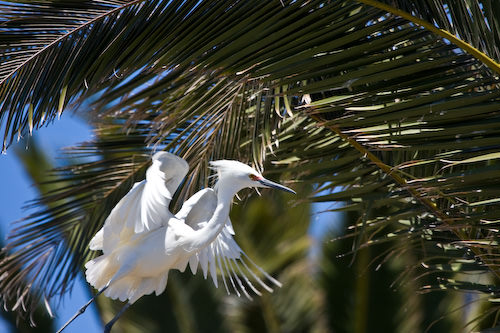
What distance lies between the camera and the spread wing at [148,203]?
2.88 metres

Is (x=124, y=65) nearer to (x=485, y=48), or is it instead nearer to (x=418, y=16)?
(x=418, y=16)

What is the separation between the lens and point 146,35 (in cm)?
315

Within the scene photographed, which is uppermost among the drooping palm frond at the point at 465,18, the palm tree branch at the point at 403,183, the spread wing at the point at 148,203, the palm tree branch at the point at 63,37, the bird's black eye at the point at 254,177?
the palm tree branch at the point at 63,37

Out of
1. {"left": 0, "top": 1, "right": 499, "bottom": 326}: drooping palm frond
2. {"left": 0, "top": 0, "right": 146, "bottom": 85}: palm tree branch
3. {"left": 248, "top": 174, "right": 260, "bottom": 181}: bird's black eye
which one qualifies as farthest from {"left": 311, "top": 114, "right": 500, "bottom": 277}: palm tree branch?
{"left": 0, "top": 0, "right": 146, "bottom": 85}: palm tree branch

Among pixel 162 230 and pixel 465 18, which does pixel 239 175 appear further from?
pixel 465 18

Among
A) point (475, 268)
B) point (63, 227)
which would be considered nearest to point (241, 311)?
point (63, 227)

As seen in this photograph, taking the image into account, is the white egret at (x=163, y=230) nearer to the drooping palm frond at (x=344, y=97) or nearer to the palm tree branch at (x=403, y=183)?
the drooping palm frond at (x=344, y=97)

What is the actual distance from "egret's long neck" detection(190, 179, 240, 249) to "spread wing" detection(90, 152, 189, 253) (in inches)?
6.8

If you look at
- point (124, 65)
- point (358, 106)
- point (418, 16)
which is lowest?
point (358, 106)

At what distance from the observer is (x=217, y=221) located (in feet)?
9.64

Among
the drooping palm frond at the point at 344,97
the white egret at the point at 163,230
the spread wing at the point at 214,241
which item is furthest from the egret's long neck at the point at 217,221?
the drooping palm frond at the point at 344,97

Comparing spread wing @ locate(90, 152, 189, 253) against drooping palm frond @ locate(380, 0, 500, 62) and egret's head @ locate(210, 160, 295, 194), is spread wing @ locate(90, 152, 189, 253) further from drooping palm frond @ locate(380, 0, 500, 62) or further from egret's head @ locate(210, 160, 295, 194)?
drooping palm frond @ locate(380, 0, 500, 62)

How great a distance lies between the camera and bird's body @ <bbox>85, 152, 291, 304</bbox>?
9.64ft

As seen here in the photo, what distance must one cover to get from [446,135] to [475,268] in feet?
2.82
